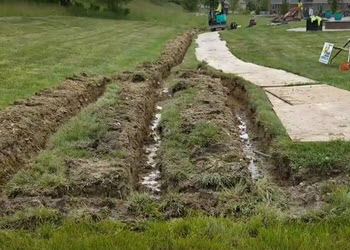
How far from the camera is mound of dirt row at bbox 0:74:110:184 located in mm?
5709

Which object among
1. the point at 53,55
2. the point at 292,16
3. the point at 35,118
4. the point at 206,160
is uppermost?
the point at 53,55

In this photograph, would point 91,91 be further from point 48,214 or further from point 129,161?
point 48,214

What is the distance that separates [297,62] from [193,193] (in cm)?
930

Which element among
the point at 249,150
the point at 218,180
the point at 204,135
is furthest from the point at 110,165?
the point at 249,150

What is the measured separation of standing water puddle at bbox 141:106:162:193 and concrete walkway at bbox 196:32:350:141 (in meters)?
1.81

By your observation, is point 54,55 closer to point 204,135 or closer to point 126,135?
point 126,135

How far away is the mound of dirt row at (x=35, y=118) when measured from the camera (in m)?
5.71

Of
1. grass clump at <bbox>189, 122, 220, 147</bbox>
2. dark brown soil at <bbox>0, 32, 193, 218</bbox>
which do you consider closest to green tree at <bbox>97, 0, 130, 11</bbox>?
dark brown soil at <bbox>0, 32, 193, 218</bbox>

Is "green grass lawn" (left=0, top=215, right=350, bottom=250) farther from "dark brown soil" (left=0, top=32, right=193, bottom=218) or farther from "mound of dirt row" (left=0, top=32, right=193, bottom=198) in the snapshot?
"mound of dirt row" (left=0, top=32, right=193, bottom=198)

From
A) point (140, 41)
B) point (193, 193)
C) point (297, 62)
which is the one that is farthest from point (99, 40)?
point (193, 193)

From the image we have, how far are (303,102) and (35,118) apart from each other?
440 cm

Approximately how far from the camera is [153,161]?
6219 millimetres

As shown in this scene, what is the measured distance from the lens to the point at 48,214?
13.1ft

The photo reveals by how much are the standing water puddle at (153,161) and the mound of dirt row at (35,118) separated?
4.46ft
